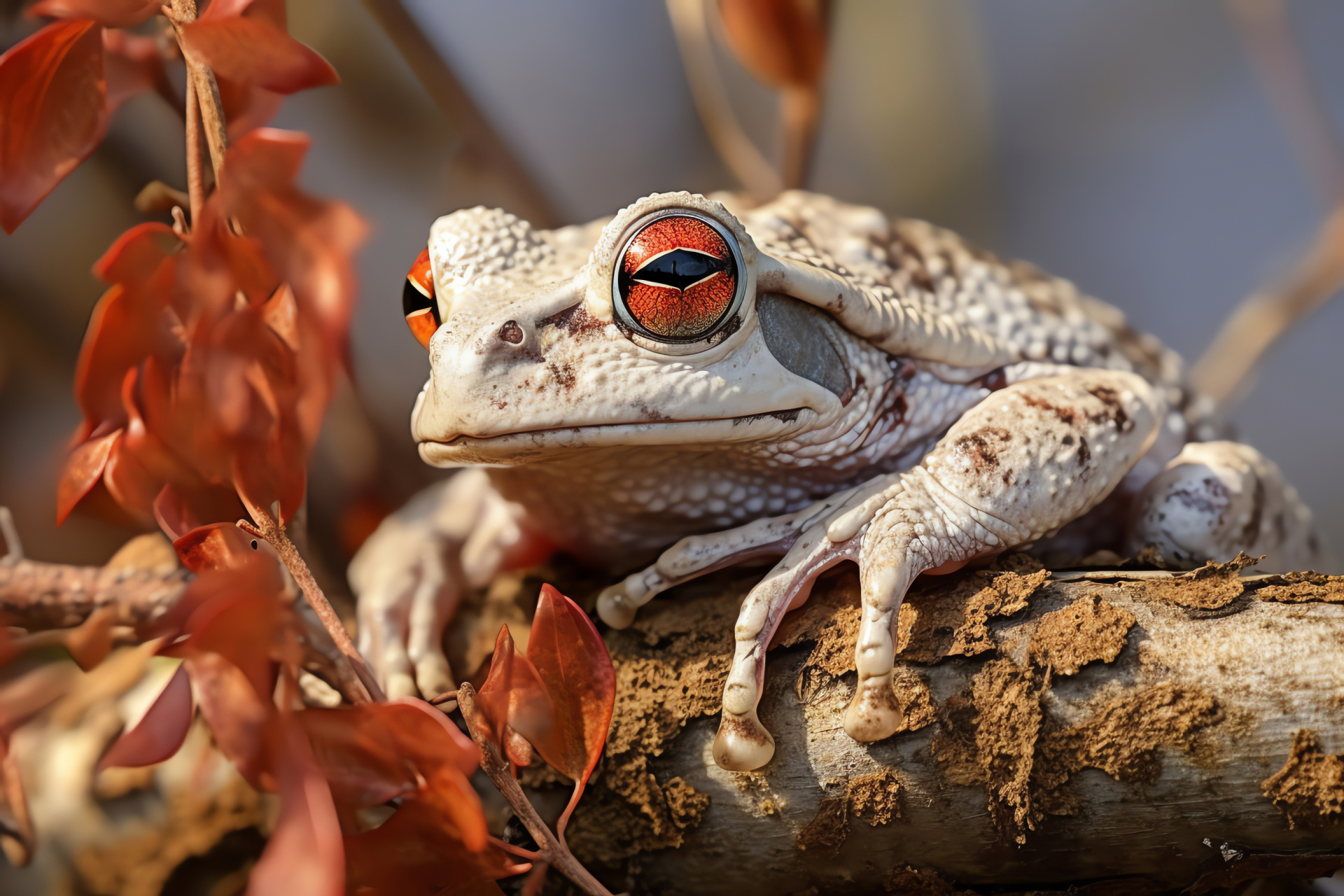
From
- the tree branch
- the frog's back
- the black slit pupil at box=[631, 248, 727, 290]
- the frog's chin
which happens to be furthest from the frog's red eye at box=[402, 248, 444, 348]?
the tree branch

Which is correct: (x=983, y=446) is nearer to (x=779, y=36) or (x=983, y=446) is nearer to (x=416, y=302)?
(x=416, y=302)

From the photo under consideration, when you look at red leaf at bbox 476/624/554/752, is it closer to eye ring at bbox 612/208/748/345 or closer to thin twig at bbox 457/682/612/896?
thin twig at bbox 457/682/612/896

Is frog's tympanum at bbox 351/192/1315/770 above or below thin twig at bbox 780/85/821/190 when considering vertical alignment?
below

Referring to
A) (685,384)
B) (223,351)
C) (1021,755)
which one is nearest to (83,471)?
(223,351)

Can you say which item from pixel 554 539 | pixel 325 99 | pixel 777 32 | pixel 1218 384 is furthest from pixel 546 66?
pixel 1218 384

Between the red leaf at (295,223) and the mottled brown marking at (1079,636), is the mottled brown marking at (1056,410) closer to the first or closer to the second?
the mottled brown marking at (1079,636)

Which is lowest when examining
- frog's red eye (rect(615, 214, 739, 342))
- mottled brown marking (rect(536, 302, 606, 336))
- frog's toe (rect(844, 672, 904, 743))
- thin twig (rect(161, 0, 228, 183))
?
frog's toe (rect(844, 672, 904, 743))
